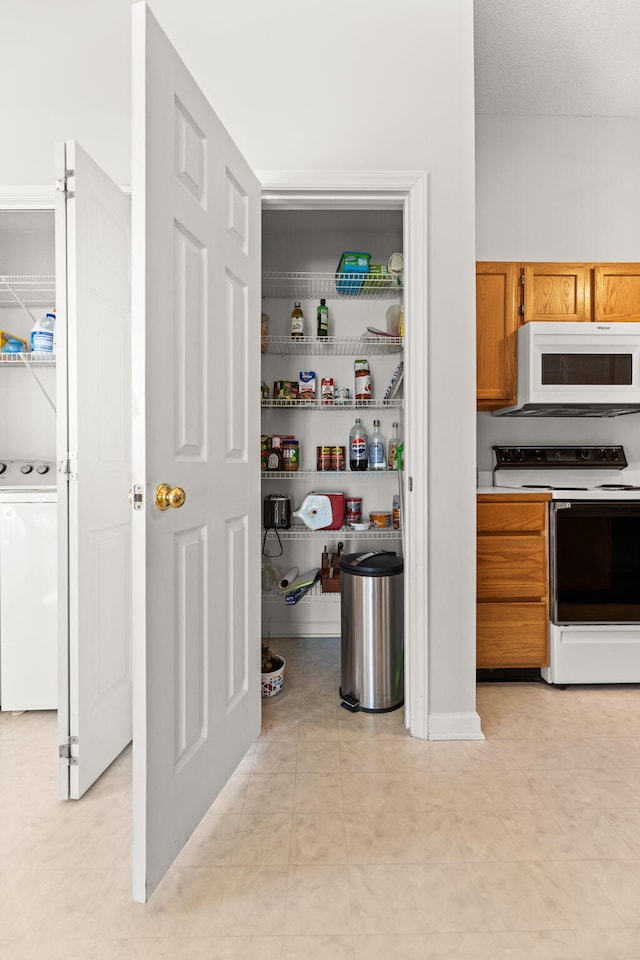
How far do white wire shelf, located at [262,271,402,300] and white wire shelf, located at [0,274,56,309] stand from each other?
3.18ft

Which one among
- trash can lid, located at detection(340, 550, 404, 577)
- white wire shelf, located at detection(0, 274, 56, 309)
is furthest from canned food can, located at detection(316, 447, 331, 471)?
white wire shelf, located at detection(0, 274, 56, 309)

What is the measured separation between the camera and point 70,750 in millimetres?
1533

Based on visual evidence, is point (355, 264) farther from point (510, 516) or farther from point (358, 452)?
point (510, 516)

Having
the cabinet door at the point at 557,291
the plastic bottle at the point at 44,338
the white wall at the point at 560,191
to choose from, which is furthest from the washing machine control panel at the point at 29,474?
the cabinet door at the point at 557,291

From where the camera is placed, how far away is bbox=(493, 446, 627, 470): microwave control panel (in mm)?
2885

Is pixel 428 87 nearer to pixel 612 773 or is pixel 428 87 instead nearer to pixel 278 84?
pixel 278 84

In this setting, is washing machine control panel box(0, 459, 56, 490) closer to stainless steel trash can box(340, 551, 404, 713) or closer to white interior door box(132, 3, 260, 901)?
white interior door box(132, 3, 260, 901)

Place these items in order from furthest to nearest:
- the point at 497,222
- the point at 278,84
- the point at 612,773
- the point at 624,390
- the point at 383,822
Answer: the point at 497,222 < the point at 624,390 < the point at 278,84 < the point at 612,773 < the point at 383,822

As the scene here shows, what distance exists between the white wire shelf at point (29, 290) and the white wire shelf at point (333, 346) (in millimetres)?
995

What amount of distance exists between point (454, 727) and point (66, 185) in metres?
2.17

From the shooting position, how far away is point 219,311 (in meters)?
A: 1.48

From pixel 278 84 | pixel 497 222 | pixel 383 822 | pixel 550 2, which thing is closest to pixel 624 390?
pixel 497 222

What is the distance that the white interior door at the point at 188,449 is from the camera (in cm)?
111

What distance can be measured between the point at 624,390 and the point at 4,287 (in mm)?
2978
